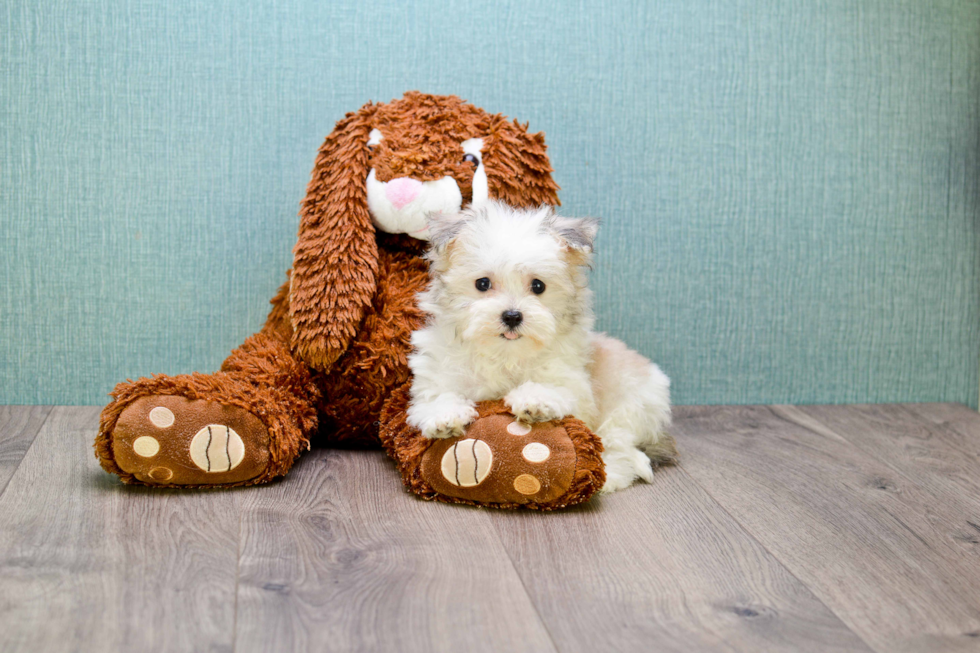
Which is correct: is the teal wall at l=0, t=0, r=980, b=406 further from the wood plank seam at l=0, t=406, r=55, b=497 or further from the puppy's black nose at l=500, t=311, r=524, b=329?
the puppy's black nose at l=500, t=311, r=524, b=329

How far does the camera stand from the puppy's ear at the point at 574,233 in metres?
1.41

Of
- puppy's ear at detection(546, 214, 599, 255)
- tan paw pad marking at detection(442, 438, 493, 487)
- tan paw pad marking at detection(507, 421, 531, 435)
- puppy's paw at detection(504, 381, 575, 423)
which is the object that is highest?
puppy's ear at detection(546, 214, 599, 255)

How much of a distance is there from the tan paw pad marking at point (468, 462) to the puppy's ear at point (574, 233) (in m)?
0.35

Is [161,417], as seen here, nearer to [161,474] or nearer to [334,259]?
[161,474]

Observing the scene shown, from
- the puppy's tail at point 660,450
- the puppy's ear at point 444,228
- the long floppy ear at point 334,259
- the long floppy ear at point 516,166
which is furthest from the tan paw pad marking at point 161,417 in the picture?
the puppy's tail at point 660,450

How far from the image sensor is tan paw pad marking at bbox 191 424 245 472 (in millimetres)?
1384

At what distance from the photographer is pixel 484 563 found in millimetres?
1176

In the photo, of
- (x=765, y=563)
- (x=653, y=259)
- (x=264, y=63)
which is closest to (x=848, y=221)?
(x=653, y=259)

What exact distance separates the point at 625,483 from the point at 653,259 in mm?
683

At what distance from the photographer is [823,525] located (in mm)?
1361

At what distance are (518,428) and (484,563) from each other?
255 mm

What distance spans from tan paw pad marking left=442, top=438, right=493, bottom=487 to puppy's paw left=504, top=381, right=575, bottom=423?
78 millimetres

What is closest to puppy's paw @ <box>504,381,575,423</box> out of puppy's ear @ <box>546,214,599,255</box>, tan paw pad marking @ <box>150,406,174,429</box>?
puppy's ear @ <box>546,214,599,255</box>

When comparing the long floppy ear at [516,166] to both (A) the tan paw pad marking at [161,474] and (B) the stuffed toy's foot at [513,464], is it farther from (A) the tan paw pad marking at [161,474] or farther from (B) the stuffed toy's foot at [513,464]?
(A) the tan paw pad marking at [161,474]
